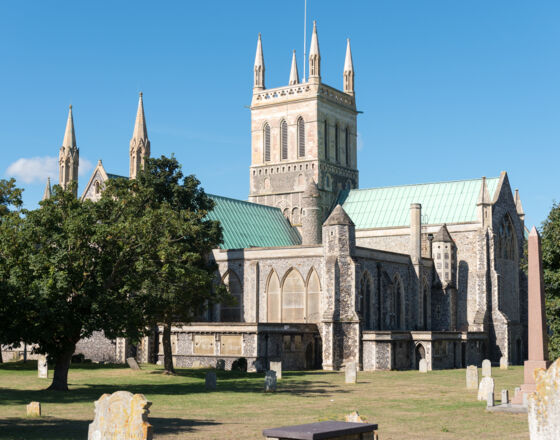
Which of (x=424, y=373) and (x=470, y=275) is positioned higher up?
(x=470, y=275)

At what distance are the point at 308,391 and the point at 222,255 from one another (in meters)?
26.0

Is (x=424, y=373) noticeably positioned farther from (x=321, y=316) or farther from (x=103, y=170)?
(x=103, y=170)

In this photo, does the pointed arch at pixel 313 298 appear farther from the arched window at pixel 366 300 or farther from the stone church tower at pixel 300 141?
the stone church tower at pixel 300 141

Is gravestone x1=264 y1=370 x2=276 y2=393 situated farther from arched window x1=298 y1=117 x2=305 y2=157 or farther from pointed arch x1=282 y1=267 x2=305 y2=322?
arched window x1=298 y1=117 x2=305 y2=157

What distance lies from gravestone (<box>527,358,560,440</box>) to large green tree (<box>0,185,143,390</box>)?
22.4 metres

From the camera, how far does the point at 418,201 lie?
232 ft

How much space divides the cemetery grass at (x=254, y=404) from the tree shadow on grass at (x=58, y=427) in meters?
0.03

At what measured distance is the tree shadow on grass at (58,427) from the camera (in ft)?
64.9

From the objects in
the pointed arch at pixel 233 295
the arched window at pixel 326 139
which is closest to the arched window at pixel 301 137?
the arched window at pixel 326 139

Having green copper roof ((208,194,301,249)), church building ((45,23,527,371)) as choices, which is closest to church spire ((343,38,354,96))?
church building ((45,23,527,371))

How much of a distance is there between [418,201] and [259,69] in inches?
823

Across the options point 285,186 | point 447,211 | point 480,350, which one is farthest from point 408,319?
point 285,186

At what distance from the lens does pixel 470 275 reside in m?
64.8

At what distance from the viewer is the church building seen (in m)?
53.1
